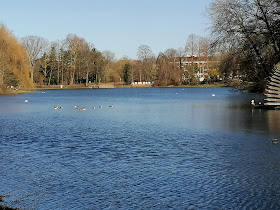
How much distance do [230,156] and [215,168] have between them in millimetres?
1853

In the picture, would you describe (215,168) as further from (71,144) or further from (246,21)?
(246,21)

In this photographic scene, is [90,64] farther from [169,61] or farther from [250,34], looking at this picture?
[250,34]

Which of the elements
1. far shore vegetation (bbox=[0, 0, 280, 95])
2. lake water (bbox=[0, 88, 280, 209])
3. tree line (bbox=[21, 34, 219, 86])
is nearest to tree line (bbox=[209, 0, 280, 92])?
far shore vegetation (bbox=[0, 0, 280, 95])

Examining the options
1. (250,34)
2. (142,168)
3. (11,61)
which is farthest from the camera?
(11,61)

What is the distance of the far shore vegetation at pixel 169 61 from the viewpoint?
37.8m

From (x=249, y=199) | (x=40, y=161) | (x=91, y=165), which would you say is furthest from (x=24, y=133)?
(x=249, y=199)

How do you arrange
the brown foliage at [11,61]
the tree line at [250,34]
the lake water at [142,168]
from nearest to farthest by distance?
the lake water at [142,168] → the tree line at [250,34] → the brown foliage at [11,61]

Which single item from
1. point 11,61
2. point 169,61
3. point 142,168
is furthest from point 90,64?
point 142,168

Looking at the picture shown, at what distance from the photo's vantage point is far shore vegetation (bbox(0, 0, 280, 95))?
124 ft

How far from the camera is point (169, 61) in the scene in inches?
A: 4355

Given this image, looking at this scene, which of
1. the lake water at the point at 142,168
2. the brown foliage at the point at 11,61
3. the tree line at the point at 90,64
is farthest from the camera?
the tree line at the point at 90,64

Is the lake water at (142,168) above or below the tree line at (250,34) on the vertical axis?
below

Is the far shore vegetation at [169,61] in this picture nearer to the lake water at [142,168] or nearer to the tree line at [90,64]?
the tree line at [90,64]

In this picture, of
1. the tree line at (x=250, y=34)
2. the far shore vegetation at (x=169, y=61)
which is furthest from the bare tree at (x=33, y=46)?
the tree line at (x=250, y=34)
